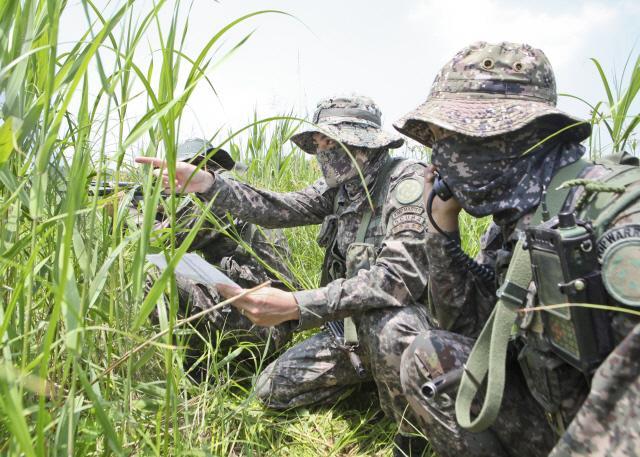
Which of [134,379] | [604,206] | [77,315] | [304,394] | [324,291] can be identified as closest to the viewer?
[77,315]

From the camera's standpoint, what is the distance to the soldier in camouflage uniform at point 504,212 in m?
1.46

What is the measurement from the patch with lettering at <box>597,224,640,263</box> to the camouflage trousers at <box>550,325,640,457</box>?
0.26 m

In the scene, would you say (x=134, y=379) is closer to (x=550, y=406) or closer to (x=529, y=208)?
(x=550, y=406)

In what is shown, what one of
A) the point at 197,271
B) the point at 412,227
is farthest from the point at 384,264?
the point at 197,271

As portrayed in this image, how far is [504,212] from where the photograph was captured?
1736mm

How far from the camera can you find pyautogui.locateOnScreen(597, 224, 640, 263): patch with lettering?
115cm

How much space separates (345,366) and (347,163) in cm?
96

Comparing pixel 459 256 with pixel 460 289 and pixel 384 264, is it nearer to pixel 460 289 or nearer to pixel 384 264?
pixel 460 289

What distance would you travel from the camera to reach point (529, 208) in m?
1.68

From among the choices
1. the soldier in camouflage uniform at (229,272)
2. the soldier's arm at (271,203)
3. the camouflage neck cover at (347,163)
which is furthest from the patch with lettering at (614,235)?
the soldier's arm at (271,203)

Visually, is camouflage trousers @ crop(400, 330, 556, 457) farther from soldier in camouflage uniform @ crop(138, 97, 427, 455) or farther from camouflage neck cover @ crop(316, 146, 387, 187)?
camouflage neck cover @ crop(316, 146, 387, 187)

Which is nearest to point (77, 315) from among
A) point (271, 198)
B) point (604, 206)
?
point (604, 206)

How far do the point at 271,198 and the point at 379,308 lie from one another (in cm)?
103

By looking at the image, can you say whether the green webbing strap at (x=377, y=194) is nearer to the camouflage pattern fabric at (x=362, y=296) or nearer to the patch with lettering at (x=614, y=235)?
the camouflage pattern fabric at (x=362, y=296)
